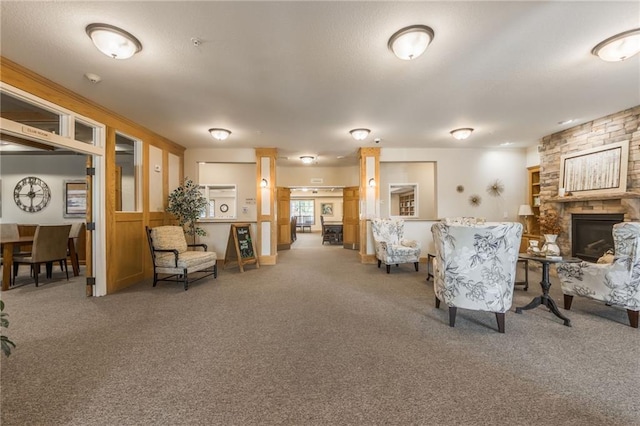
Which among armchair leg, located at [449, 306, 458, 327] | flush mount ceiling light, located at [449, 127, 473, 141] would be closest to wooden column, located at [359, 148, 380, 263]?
flush mount ceiling light, located at [449, 127, 473, 141]

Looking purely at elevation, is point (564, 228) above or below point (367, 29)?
below

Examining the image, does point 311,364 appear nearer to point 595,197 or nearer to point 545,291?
point 545,291

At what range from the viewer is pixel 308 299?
3662 millimetres

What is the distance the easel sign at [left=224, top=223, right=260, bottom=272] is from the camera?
5527 mm

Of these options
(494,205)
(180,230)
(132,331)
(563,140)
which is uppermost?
(563,140)

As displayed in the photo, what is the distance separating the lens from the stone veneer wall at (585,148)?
4.04 meters

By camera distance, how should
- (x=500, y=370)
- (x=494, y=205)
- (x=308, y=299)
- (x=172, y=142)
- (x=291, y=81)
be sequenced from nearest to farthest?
(x=500, y=370)
(x=291, y=81)
(x=308, y=299)
(x=172, y=142)
(x=494, y=205)

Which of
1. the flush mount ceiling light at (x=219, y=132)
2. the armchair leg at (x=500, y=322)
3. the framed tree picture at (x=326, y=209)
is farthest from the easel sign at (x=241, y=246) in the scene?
the framed tree picture at (x=326, y=209)

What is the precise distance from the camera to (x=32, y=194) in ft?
20.5

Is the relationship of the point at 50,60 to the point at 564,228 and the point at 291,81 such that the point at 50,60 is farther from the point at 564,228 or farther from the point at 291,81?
the point at 564,228

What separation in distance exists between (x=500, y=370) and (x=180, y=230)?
4.96 metres

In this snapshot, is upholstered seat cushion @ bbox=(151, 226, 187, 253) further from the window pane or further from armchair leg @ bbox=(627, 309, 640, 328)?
armchair leg @ bbox=(627, 309, 640, 328)

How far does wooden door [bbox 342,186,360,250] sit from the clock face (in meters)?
7.70

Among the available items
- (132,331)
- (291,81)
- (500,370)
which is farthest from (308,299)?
(291,81)
